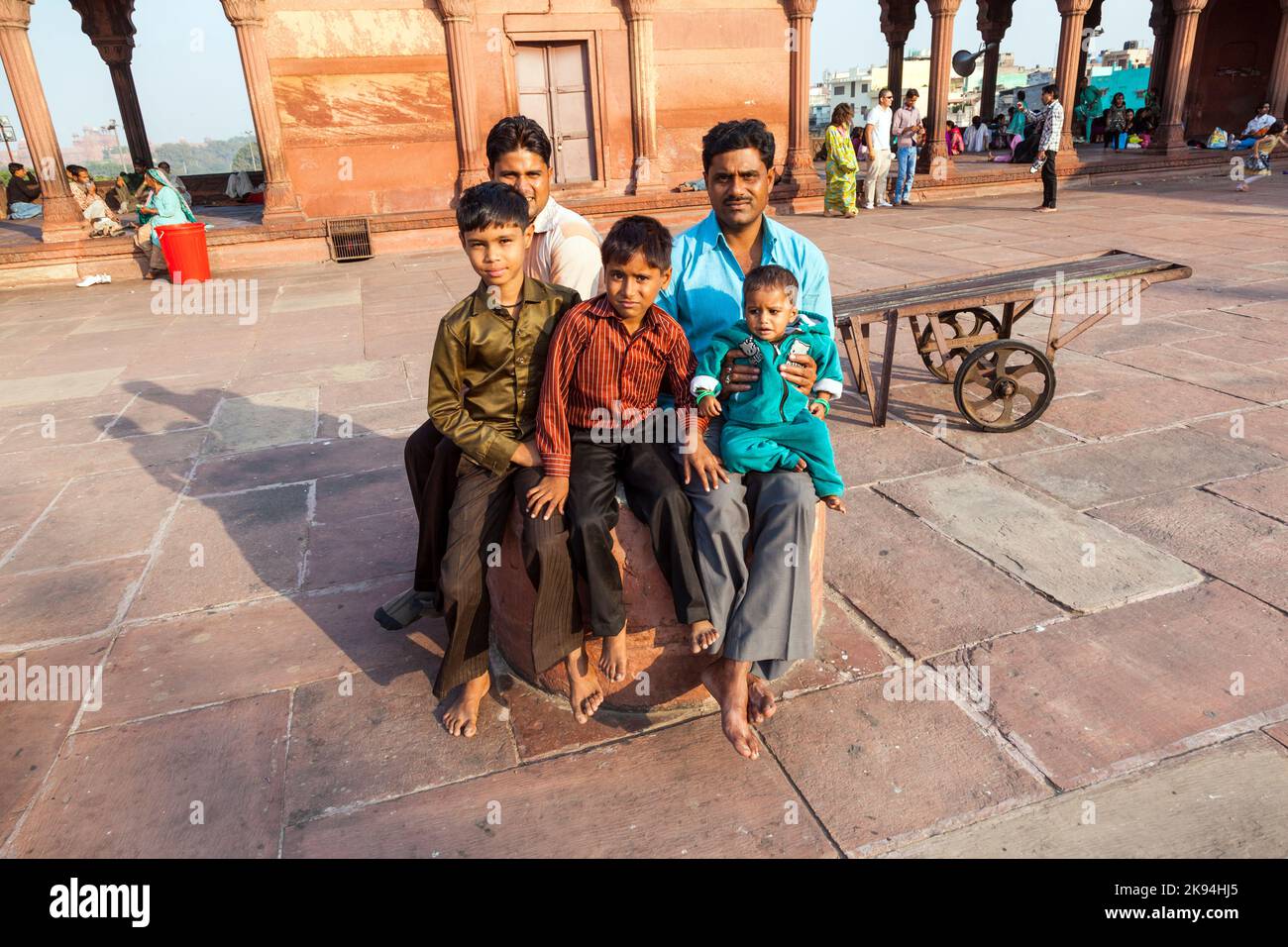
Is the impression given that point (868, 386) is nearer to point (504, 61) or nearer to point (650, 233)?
point (650, 233)

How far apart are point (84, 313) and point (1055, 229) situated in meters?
12.8

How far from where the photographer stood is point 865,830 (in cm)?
225

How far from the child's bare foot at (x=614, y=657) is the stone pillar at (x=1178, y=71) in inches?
800

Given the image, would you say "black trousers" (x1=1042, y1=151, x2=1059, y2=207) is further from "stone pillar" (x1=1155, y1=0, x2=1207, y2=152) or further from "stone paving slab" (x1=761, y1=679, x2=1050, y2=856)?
"stone paving slab" (x1=761, y1=679, x2=1050, y2=856)

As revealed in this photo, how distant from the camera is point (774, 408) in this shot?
9.07 feet

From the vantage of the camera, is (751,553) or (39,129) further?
(39,129)

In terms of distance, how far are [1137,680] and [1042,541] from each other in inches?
40.4

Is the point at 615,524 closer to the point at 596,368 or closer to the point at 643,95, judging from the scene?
the point at 596,368

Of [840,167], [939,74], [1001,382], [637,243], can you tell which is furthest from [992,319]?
[939,74]

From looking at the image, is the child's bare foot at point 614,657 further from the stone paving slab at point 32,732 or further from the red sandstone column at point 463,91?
the red sandstone column at point 463,91

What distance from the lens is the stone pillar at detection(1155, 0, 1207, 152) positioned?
17000 millimetres

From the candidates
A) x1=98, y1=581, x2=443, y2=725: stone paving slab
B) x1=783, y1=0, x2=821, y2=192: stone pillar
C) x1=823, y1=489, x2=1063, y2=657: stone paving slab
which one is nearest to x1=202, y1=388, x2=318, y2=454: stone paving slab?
x1=98, y1=581, x2=443, y2=725: stone paving slab
